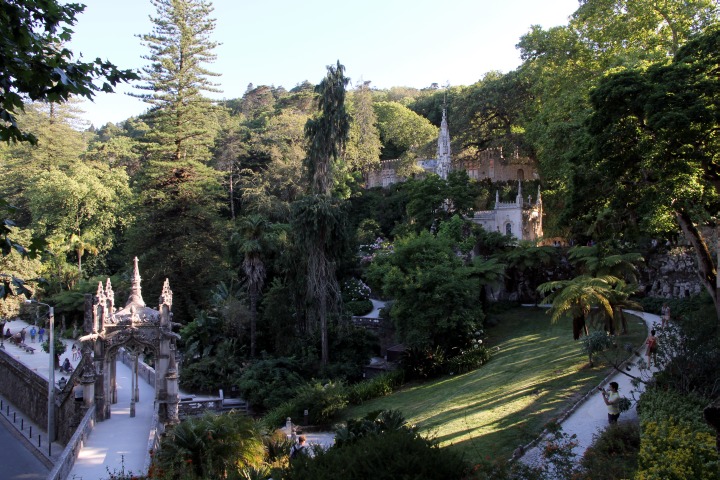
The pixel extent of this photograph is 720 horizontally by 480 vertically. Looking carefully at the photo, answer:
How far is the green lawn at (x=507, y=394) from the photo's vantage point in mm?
15273

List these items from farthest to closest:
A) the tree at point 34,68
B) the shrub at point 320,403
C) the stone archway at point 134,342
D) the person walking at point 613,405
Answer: the shrub at point 320,403
the stone archway at point 134,342
the person walking at point 613,405
the tree at point 34,68

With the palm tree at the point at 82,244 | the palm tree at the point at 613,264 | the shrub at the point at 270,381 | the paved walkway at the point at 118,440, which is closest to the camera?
the paved walkway at the point at 118,440

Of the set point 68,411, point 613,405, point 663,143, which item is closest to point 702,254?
point 663,143

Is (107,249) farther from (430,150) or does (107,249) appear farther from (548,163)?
(548,163)

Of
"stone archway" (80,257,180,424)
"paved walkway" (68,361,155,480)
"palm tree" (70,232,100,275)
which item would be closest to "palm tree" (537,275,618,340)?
"stone archway" (80,257,180,424)

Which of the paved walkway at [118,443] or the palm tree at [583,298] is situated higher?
the palm tree at [583,298]

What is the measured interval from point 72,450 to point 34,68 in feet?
38.6

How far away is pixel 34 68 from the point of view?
7.65 m

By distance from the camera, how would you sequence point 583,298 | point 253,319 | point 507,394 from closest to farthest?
1. point 507,394
2. point 583,298
3. point 253,319

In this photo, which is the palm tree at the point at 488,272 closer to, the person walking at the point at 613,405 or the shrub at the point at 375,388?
the shrub at the point at 375,388

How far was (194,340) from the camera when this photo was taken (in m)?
33.8

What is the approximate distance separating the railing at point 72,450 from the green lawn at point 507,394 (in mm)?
9034

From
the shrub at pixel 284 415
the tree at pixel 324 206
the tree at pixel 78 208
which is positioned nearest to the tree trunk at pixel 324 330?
the tree at pixel 324 206

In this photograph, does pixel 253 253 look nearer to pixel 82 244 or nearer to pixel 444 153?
pixel 444 153
